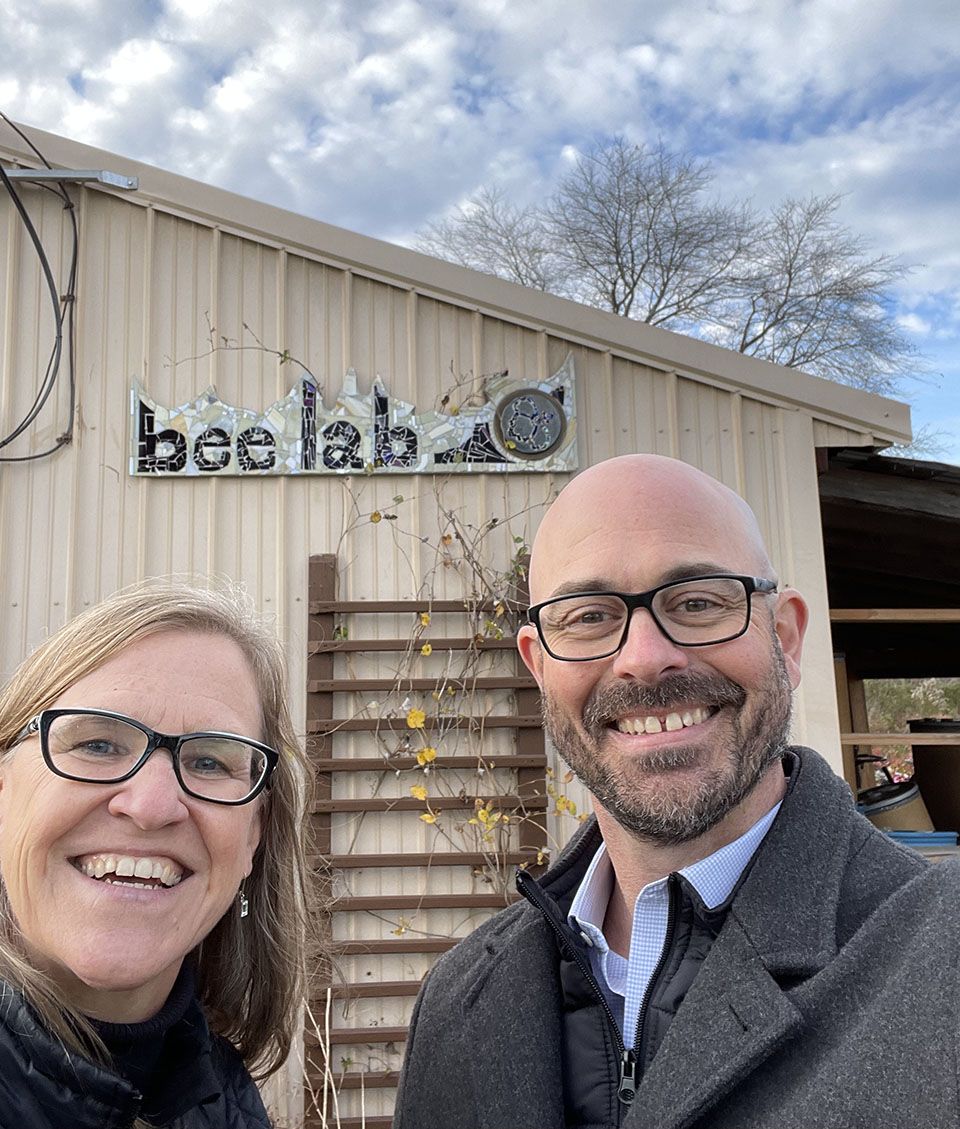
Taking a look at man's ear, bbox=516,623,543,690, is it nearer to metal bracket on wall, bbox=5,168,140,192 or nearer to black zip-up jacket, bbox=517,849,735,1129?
black zip-up jacket, bbox=517,849,735,1129

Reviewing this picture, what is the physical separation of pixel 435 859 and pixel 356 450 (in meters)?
2.00

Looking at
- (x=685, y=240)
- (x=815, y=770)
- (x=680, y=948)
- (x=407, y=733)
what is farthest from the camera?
(x=685, y=240)

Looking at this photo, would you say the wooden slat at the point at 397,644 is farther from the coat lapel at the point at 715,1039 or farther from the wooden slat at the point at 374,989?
the coat lapel at the point at 715,1039

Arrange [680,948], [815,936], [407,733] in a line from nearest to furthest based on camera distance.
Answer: [815,936] → [680,948] → [407,733]

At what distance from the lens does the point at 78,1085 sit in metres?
1.29

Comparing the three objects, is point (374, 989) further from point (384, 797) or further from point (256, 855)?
point (256, 855)

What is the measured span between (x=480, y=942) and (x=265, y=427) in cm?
365

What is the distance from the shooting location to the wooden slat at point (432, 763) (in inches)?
184

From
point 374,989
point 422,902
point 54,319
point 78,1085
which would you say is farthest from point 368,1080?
point 54,319

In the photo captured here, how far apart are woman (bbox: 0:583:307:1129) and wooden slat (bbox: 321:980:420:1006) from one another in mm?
3037

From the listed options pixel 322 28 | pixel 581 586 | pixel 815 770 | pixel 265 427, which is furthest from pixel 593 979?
pixel 322 28

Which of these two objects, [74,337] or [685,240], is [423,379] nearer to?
[74,337]

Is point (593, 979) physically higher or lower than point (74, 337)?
lower

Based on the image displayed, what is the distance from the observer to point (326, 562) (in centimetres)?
485
